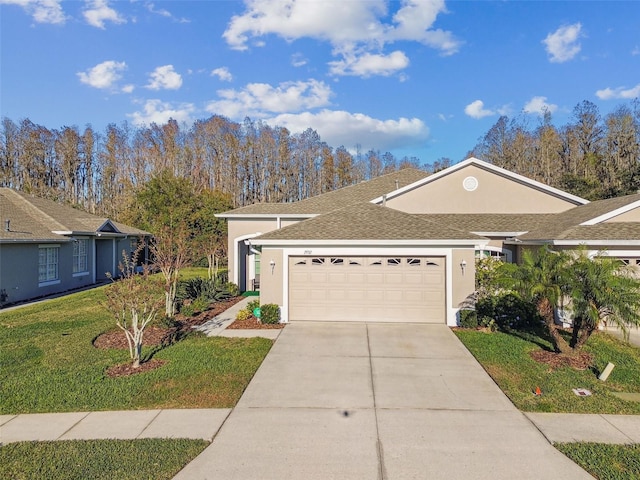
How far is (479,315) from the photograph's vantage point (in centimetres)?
1148

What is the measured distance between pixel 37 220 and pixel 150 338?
12840 millimetres

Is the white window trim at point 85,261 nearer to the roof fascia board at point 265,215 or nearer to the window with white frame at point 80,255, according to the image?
the window with white frame at point 80,255


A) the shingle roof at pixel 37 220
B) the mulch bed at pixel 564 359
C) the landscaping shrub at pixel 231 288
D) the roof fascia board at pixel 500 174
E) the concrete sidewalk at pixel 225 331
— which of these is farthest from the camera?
the roof fascia board at pixel 500 174

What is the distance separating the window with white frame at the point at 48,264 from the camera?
55.7ft

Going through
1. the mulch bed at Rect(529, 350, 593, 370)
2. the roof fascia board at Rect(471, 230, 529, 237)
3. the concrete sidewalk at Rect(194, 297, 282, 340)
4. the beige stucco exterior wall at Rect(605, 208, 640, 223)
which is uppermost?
the beige stucco exterior wall at Rect(605, 208, 640, 223)

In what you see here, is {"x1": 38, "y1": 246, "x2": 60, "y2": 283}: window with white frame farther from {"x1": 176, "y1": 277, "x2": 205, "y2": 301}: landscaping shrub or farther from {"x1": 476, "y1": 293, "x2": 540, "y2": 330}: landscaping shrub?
{"x1": 476, "y1": 293, "x2": 540, "y2": 330}: landscaping shrub

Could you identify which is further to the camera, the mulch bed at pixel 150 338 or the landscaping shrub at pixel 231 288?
the landscaping shrub at pixel 231 288

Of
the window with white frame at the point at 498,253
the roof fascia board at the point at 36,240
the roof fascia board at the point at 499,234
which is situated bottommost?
the window with white frame at the point at 498,253

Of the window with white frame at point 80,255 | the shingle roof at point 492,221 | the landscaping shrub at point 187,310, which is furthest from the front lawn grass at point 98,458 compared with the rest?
the window with white frame at point 80,255

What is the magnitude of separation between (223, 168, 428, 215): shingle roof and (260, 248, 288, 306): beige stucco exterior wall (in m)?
5.51

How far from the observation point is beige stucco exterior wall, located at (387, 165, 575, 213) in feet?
56.4

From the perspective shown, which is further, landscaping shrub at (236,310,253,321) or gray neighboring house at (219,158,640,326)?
landscaping shrub at (236,310,253,321)

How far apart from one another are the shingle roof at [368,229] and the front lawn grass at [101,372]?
3.85 meters

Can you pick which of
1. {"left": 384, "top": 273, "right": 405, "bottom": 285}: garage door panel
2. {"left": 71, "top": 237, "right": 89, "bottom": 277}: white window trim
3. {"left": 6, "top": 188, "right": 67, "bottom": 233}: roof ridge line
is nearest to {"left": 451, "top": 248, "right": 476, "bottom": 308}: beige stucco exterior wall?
{"left": 384, "top": 273, "right": 405, "bottom": 285}: garage door panel
